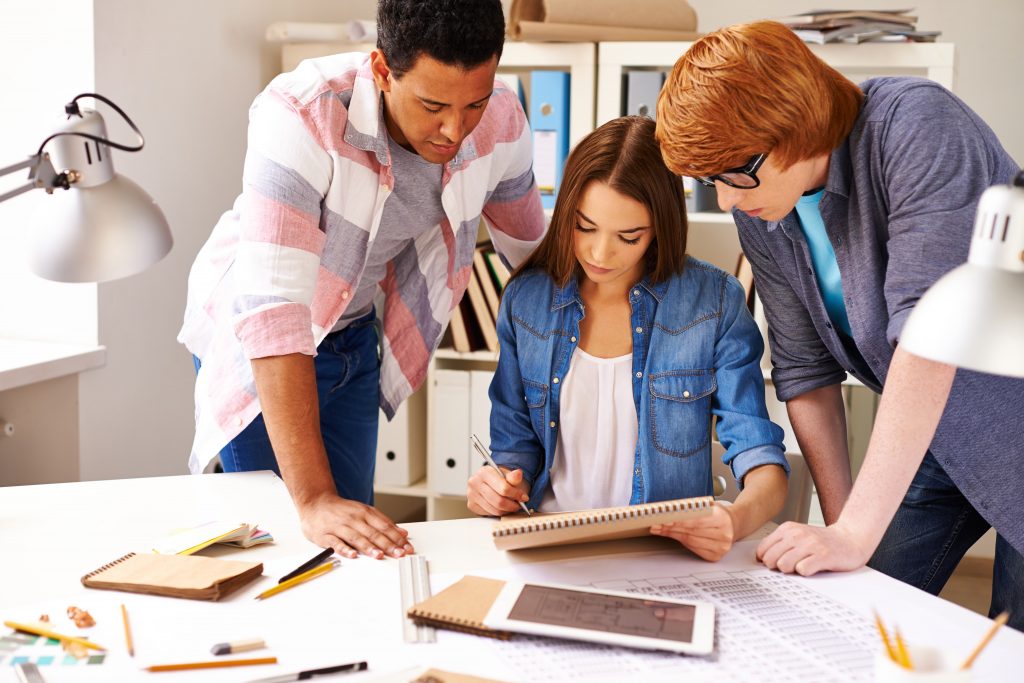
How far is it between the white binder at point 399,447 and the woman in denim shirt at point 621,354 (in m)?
1.39

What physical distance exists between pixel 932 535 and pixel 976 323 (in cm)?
87

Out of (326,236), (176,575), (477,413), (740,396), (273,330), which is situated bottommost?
(477,413)

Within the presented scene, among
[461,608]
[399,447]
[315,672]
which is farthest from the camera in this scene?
[399,447]

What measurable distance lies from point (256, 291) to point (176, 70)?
1.32 m

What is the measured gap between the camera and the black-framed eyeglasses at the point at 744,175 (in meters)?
1.21

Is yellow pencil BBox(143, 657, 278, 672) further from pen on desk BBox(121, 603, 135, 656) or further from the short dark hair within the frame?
the short dark hair

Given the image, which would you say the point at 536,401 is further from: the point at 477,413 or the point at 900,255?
the point at 477,413

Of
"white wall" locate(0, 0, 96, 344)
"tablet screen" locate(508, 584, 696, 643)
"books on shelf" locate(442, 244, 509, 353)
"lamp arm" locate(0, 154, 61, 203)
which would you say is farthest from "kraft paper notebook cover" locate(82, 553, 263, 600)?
"books on shelf" locate(442, 244, 509, 353)

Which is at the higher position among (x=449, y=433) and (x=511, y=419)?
(x=511, y=419)

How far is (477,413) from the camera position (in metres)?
2.87

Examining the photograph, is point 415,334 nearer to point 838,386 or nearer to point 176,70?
point 838,386

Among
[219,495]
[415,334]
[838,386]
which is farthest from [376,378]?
[838,386]

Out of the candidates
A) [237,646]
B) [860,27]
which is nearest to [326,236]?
[237,646]

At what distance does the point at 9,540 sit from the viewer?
129 centimetres
